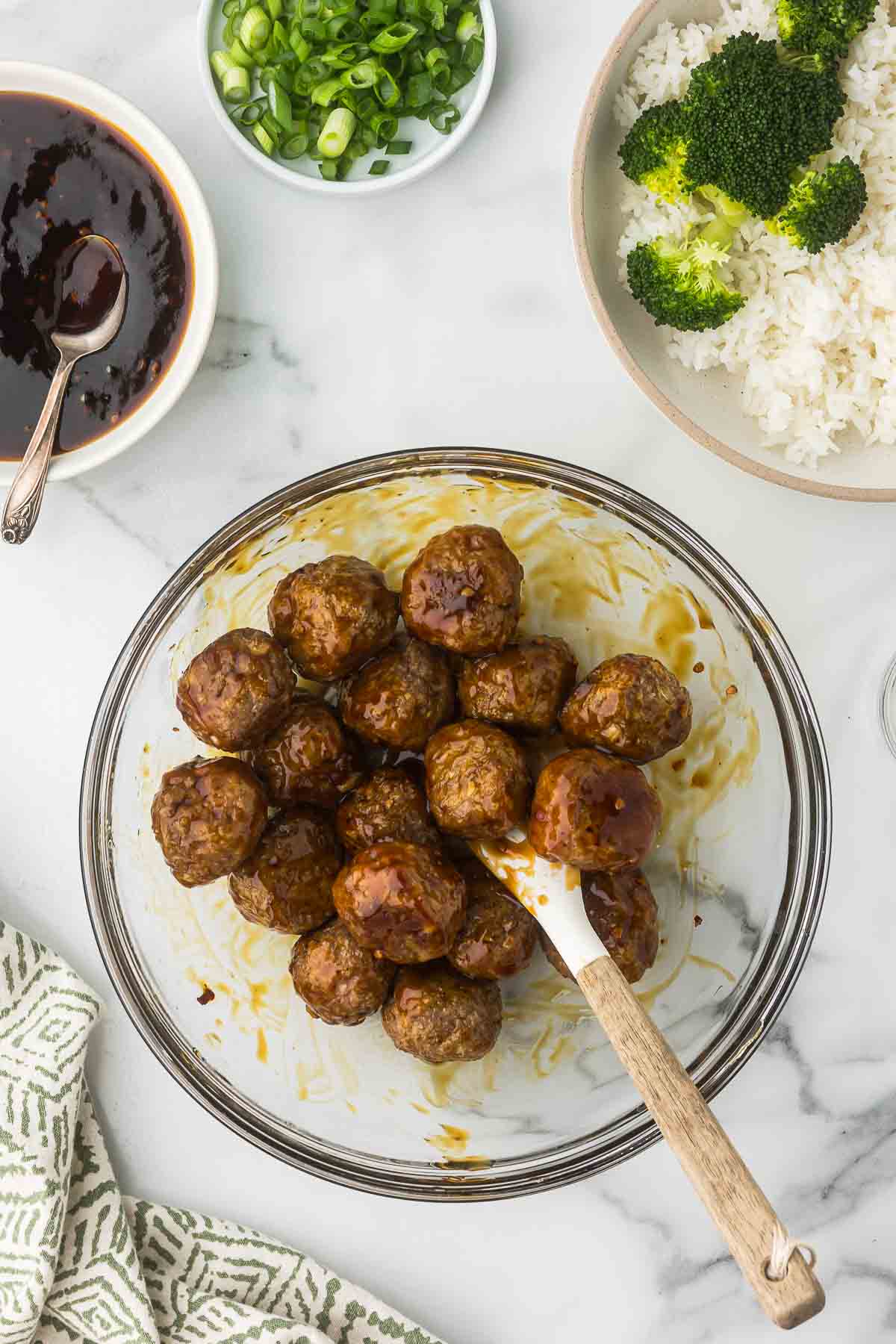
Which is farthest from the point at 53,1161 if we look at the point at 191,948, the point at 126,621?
the point at 126,621

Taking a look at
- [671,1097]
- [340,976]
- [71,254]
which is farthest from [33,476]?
[671,1097]

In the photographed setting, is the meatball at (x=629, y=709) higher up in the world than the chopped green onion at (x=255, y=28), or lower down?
lower down

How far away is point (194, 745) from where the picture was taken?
2.36 meters

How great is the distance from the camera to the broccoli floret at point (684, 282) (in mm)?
2213

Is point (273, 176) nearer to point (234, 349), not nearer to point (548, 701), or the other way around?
point (234, 349)

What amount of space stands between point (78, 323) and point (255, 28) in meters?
0.69

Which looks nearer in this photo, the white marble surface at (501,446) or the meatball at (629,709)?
the meatball at (629,709)

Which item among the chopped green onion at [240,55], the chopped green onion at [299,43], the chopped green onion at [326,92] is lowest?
the chopped green onion at [326,92]

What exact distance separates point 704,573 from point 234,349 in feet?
3.61

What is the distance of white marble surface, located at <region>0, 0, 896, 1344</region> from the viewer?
2453mm

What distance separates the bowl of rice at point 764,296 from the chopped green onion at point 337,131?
47 cm

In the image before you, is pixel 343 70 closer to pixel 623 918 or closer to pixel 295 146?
pixel 295 146

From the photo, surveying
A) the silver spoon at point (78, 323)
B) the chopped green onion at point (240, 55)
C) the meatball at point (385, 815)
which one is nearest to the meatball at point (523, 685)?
the meatball at point (385, 815)

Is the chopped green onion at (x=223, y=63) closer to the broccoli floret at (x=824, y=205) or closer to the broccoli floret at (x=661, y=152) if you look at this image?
the broccoli floret at (x=661, y=152)
